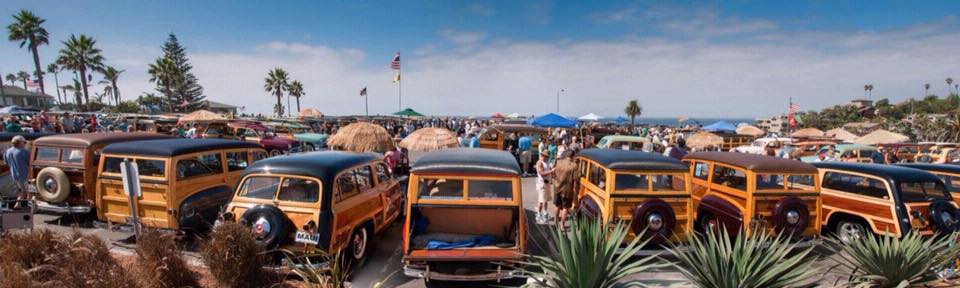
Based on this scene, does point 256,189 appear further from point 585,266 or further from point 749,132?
point 749,132

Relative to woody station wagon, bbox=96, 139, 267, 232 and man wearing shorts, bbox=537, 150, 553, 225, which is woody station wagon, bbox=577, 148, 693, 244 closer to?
man wearing shorts, bbox=537, 150, 553, 225

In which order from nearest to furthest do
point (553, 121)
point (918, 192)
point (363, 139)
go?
1. point (918, 192)
2. point (363, 139)
3. point (553, 121)

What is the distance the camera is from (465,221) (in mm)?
6023

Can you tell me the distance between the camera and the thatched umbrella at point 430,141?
48.9ft

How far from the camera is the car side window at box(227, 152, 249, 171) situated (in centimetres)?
806

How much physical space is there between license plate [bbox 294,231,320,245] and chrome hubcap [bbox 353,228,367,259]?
895 millimetres

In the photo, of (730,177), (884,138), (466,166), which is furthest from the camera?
(884,138)

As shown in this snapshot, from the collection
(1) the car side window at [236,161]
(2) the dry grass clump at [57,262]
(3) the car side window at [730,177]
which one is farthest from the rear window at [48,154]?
(3) the car side window at [730,177]

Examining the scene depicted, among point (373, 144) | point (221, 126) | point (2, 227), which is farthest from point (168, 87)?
point (2, 227)

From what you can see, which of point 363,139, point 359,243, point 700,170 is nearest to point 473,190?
point 359,243

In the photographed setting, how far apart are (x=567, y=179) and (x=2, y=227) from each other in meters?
8.07

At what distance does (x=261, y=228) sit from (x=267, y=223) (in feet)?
0.30

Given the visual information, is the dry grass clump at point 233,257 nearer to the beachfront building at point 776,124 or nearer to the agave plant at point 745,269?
the agave plant at point 745,269

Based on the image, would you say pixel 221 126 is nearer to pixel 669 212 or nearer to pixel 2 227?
pixel 2 227
